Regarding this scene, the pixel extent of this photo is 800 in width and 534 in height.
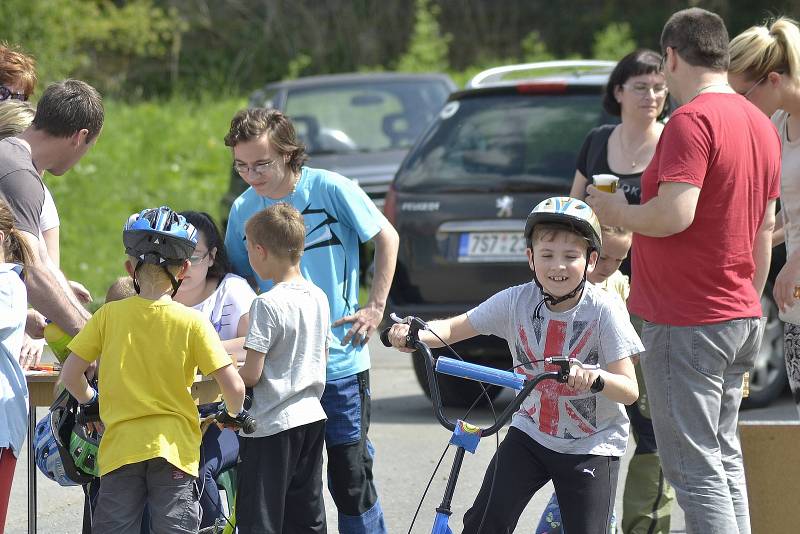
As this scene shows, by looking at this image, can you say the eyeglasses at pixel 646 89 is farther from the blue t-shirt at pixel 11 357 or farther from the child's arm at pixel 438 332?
the blue t-shirt at pixel 11 357

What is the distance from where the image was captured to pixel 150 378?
4242 millimetres

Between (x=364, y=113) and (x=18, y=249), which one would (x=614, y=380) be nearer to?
(x=18, y=249)

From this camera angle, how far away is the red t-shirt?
4.31 metres

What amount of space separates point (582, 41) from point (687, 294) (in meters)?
21.3

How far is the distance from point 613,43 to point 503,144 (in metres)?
14.8

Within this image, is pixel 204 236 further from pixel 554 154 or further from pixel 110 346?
pixel 554 154

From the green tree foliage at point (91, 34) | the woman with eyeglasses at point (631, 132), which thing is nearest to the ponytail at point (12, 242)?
the woman with eyeglasses at point (631, 132)

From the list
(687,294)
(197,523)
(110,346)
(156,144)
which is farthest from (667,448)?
(156,144)

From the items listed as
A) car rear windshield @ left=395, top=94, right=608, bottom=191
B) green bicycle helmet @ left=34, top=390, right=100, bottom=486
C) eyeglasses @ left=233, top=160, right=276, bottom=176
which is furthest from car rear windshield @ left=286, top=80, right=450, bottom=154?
green bicycle helmet @ left=34, top=390, right=100, bottom=486

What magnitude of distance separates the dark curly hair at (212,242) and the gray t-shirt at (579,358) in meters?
1.31

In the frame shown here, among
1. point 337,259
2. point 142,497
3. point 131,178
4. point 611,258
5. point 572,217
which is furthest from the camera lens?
point 131,178

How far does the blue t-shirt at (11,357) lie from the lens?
4281mm

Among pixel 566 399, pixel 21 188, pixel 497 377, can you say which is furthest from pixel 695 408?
pixel 21 188

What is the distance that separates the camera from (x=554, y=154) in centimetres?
786
